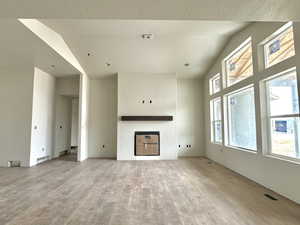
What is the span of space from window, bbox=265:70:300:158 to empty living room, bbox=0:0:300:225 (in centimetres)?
2

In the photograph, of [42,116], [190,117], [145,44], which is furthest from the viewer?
[190,117]

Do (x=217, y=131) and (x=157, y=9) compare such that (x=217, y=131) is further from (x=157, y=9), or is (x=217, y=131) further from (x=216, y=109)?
(x=157, y=9)

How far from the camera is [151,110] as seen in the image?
689 centimetres

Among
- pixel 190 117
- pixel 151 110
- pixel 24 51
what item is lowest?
pixel 190 117

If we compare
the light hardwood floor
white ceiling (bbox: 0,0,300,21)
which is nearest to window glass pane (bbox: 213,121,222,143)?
the light hardwood floor

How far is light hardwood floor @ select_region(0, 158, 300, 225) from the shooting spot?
2404 mm

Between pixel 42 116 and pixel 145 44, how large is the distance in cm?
426

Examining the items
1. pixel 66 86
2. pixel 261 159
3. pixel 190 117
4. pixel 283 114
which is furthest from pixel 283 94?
pixel 66 86

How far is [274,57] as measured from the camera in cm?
361

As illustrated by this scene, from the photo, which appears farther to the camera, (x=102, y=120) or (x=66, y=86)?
(x=102, y=120)

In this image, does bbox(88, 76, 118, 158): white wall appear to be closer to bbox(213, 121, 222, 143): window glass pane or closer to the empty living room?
the empty living room

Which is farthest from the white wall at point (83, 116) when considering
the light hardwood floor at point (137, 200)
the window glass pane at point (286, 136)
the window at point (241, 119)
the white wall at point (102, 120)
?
the window glass pane at point (286, 136)

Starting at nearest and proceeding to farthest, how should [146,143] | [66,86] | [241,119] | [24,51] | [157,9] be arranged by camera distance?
[157,9] → [24,51] → [241,119] → [146,143] → [66,86]

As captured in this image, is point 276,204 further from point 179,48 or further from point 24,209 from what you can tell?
point 179,48
